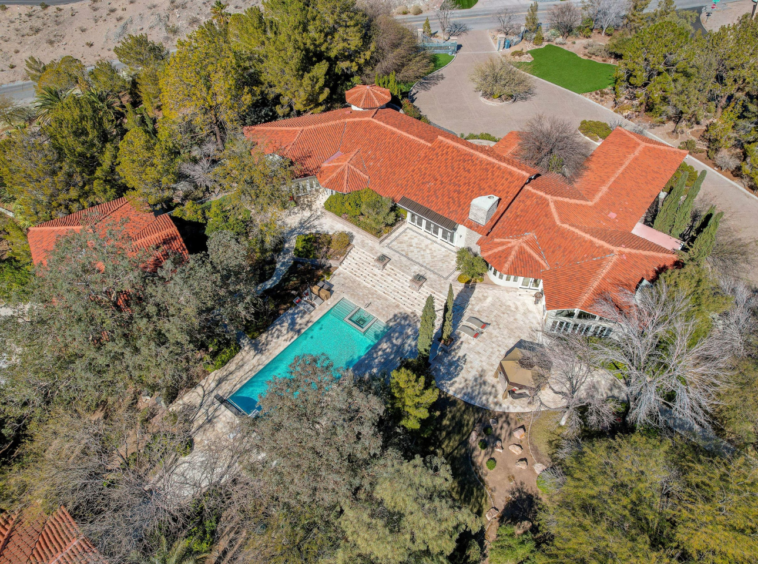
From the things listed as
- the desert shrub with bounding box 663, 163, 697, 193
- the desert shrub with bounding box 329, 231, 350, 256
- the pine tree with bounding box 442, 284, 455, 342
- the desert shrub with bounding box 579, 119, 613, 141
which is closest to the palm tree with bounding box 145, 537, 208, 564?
the pine tree with bounding box 442, 284, 455, 342

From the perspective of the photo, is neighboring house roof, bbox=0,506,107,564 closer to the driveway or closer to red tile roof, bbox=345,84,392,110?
red tile roof, bbox=345,84,392,110

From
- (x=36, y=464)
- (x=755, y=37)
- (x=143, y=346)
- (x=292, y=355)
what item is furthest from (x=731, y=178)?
(x=36, y=464)

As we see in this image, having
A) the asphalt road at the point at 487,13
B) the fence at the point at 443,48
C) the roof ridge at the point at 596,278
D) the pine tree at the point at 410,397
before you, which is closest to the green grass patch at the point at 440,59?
the fence at the point at 443,48

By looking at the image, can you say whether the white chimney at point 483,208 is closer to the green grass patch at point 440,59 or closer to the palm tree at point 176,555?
the palm tree at point 176,555

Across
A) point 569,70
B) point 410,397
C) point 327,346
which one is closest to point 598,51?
point 569,70

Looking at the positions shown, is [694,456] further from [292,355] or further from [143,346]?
[143,346]

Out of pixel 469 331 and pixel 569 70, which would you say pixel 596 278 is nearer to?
pixel 469 331
